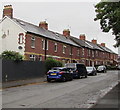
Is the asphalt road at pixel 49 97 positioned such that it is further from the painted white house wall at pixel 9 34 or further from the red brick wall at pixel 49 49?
the painted white house wall at pixel 9 34

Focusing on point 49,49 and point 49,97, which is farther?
point 49,49

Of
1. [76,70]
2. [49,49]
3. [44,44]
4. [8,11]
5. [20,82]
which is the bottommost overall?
[20,82]

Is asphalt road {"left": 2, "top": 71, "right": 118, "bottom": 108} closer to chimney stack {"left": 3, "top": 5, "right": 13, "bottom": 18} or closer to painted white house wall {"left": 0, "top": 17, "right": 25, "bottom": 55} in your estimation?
painted white house wall {"left": 0, "top": 17, "right": 25, "bottom": 55}

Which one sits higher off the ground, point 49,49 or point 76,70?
point 49,49

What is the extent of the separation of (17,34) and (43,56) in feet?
18.7

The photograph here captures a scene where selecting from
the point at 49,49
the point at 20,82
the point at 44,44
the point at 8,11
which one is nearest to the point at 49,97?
the point at 20,82

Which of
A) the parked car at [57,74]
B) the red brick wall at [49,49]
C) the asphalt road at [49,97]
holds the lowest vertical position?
the asphalt road at [49,97]

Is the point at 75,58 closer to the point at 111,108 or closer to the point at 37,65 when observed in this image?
the point at 37,65

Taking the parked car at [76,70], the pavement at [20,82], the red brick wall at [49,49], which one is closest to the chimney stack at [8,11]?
the red brick wall at [49,49]

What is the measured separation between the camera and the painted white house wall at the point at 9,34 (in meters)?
31.0

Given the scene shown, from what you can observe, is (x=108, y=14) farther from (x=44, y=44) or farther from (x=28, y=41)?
(x=44, y=44)

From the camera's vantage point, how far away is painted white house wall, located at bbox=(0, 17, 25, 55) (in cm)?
3105

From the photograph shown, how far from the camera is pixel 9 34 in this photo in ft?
105

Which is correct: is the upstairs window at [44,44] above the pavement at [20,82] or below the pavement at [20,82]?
above
